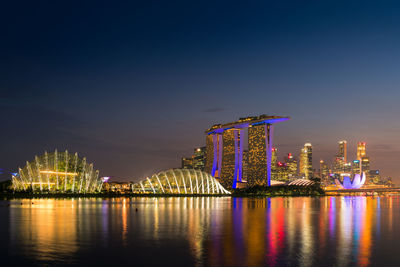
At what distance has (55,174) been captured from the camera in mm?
145125

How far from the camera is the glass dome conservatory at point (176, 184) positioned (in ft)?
554

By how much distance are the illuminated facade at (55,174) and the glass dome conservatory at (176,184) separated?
26650 millimetres

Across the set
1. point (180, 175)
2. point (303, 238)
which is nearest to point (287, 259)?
point (303, 238)

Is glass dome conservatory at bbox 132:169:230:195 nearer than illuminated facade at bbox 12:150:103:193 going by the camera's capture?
No

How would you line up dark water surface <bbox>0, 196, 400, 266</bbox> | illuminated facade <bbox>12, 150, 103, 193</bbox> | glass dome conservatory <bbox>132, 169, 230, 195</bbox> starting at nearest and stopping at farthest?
dark water surface <bbox>0, 196, 400, 266</bbox> < illuminated facade <bbox>12, 150, 103, 193</bbox> < glass dome conservatory <bbox>132, 169, 230, 195</bbox>

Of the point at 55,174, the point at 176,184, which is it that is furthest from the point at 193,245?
the point at 176,184

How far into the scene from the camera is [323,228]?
4331 centimetres

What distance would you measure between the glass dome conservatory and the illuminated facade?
26.7m

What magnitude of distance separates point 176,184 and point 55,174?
1765 inches

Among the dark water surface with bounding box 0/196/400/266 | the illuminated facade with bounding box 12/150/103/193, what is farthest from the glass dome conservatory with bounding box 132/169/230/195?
the dark water surface with bounding box 0/196/400/266

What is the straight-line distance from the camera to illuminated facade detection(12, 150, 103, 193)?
142 metres

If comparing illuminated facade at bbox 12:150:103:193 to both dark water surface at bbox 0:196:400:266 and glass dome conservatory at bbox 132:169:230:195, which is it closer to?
glass dome conservatory at bbox 132:169:230:195

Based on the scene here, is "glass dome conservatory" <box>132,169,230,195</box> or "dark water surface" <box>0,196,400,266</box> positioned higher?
"dark water surface" <box>0,196,400,266</box>

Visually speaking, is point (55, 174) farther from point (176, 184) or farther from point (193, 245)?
point (193, 245)
